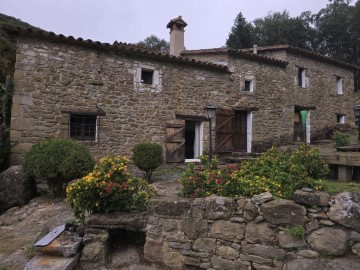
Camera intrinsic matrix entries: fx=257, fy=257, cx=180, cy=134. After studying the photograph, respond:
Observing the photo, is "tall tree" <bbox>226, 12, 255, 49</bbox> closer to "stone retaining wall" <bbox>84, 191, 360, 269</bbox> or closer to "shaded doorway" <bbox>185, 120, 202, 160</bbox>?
"shaded doorway" <bbox>185, 120, 202, 160</bbox>

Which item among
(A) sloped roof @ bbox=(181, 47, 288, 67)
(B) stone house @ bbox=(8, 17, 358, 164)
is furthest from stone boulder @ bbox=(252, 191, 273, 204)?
(A) sloped roof @ bbox=(181, 47, 288, 67)

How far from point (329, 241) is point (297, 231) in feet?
1.20

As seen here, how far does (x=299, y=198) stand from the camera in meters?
3.28

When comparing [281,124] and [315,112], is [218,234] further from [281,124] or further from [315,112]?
[315,112]

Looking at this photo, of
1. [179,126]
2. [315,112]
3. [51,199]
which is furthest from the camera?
[315,112]

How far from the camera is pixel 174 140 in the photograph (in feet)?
32.5

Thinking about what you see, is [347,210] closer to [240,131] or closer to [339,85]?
[240,131]

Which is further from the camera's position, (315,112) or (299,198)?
(315,112)

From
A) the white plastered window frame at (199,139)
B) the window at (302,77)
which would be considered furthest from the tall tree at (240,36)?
the white plastered window frame at (199,139)

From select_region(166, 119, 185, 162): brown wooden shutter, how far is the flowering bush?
18.4 ft

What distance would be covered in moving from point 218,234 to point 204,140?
737 centimetres

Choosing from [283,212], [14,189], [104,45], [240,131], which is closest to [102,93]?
[104,45]

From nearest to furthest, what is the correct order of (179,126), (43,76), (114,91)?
(43,76), (114,91), (179,126)

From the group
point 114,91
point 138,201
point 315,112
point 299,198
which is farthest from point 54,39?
point 315,112
